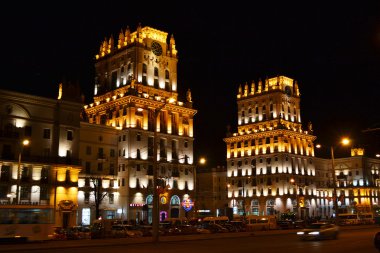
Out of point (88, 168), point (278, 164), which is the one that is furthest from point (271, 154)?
point (88, 168)

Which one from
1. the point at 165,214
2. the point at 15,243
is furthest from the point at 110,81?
the point at 15,243

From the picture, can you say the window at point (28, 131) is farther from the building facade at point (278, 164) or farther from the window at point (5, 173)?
the building facade at point (278, 164)

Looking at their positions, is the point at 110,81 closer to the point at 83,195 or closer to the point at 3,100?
the point at 83,195

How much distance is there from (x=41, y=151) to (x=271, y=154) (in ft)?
247

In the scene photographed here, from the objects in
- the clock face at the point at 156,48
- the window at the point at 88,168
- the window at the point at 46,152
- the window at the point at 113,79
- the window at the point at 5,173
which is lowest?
the window at the point at 5,173

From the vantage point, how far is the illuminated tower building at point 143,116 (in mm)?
95500

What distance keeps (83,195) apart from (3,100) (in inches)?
906

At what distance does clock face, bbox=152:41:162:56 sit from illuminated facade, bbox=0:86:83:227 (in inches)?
1295

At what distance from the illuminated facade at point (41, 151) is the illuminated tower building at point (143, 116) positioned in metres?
13.1

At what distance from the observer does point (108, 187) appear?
90438 millimetres

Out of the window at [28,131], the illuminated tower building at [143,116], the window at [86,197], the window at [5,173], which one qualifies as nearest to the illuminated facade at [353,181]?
the illuminated tower building at [143,116]

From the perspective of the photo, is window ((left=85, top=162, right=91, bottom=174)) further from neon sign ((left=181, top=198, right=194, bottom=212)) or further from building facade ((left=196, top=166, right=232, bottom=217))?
→ building facade ((left=196, top=166, right=232, bottom=217))

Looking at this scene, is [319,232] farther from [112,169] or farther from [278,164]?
[278,164]

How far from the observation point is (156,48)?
110375 mm
